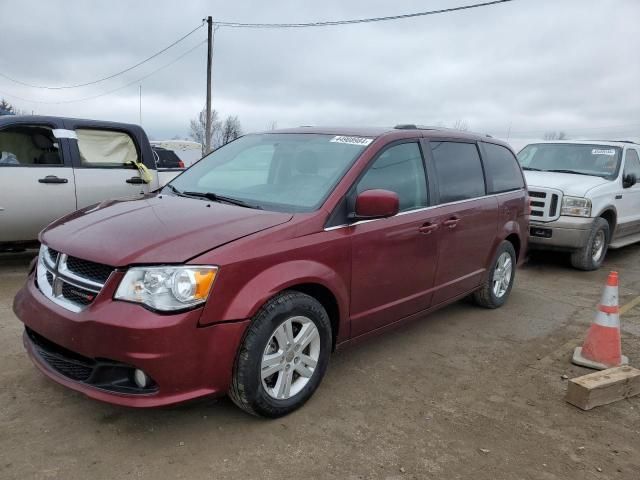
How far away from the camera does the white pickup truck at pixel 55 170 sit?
5.77 m

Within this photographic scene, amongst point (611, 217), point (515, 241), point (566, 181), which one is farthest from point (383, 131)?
point (611, 217)

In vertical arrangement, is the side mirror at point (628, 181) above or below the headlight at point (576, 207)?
above

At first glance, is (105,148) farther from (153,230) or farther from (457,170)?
(457,170)

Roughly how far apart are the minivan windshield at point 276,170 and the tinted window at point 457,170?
0.87 m

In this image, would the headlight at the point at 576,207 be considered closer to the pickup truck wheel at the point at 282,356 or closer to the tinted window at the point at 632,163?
the tinted window at the point at 632,163

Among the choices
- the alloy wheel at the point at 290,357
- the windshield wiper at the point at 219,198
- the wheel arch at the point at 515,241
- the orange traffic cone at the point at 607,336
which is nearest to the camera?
the alloy wheel at the point at 290,357

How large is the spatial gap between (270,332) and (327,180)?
1125 mm

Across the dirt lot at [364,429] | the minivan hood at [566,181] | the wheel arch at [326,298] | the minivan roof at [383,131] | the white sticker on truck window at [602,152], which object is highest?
the minivan roof at [383,131]

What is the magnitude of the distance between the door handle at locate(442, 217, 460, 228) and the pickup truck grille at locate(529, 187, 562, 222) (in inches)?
140

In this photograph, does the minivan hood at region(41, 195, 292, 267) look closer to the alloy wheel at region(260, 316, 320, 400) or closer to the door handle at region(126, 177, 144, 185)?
the alloy wheel at region(260, 316, 320, 400)

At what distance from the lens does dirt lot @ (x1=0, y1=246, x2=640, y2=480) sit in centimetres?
267

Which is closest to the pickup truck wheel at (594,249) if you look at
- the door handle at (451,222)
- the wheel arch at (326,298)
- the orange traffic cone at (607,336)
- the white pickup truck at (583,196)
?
the white pickup truck at (583,196)

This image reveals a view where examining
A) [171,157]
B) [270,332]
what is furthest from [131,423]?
[171,157]

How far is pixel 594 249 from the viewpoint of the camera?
7703 mm
